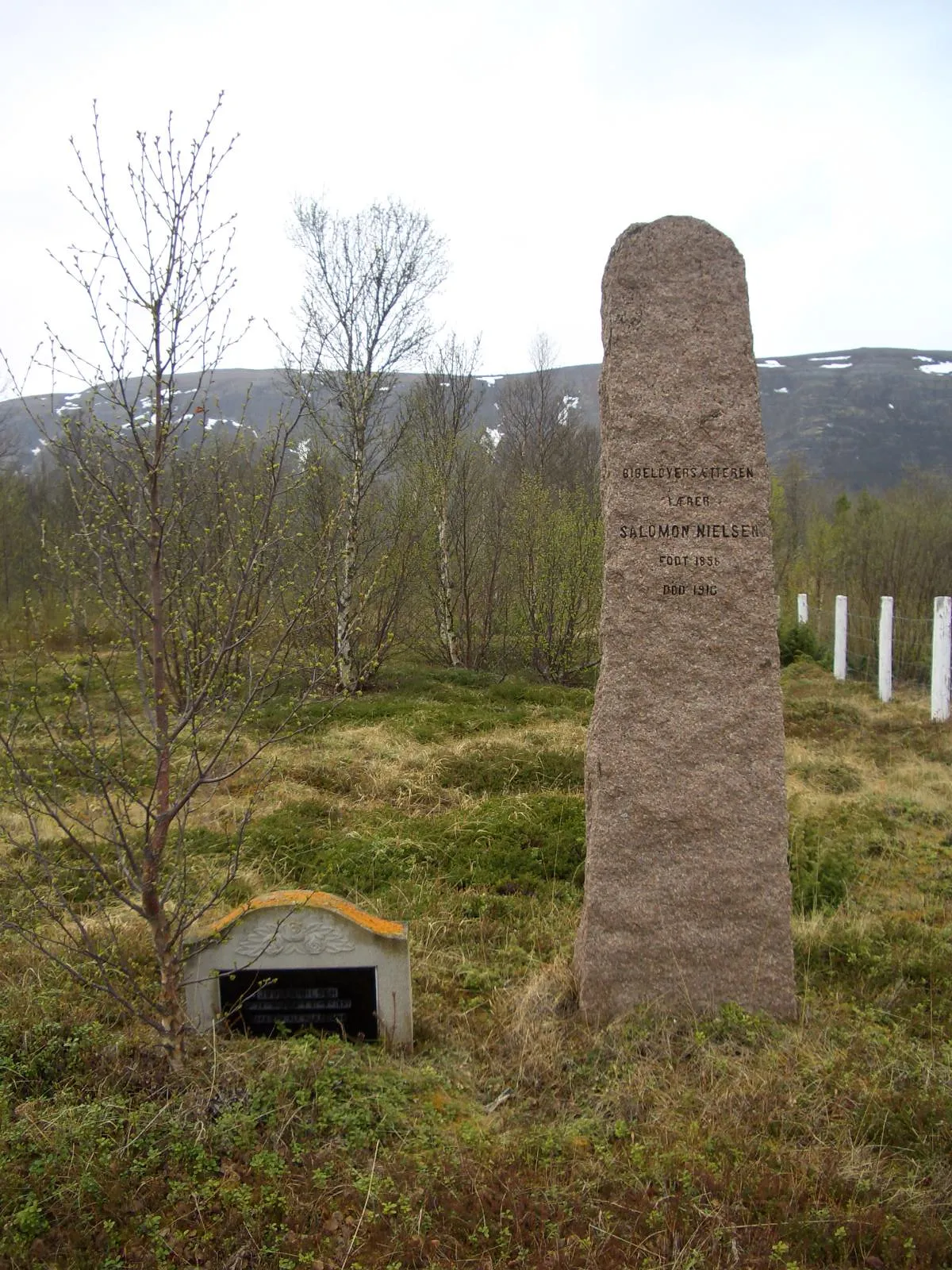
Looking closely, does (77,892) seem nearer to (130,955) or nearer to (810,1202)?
(130,955)

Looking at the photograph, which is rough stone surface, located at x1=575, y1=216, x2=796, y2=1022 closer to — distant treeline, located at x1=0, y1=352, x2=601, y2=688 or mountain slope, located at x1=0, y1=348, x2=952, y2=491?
distant treeline, located at x1=0, y1=352, x2=601, y2=688

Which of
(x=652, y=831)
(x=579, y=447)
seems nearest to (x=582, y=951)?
(x=652, y=831)

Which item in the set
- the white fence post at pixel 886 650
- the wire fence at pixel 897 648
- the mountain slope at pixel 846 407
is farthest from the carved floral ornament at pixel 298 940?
the mountain slope at pixel 846 407

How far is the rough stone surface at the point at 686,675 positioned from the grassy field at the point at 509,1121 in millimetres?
296

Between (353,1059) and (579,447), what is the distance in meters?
33.0

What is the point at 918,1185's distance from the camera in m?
2.55

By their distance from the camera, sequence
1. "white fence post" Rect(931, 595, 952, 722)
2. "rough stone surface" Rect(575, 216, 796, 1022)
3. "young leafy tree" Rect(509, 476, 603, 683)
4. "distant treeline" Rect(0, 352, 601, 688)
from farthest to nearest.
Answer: "young leafy tree" Rect(509, 476, 603, 683) → "distant treeline" Rect(0, 352, 601, 688) → "white fence post" Rect(931, 595, 952, 722) → "rough stone surface" Rect(575, 216, 796, 1022)

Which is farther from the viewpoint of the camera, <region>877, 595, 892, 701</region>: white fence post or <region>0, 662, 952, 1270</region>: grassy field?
<region>877, 595, 892, 701</region>: white fence post

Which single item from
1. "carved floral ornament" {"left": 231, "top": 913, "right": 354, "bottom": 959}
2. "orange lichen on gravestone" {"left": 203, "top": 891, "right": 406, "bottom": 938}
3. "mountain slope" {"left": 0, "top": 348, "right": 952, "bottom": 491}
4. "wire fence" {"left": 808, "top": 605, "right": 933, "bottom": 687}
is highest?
"mountain slope" {"left": 0, "top": 348, "right": 952, "bottom": 491}

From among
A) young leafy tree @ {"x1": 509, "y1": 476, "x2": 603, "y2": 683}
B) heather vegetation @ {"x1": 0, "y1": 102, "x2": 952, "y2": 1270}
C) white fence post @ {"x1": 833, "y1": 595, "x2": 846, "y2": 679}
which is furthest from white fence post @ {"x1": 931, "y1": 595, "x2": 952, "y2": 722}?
young leafy tree @ {"x1": 509, "y1": 476, "x2": 603, "y2": 683}

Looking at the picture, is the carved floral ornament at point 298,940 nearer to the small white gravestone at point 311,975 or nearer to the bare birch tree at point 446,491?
the small white gravestone at point 311,975

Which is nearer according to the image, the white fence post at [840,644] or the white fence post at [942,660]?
the white fence post at [942,660]

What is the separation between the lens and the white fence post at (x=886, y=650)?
1238 centimetres

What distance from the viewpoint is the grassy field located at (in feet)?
7.70
